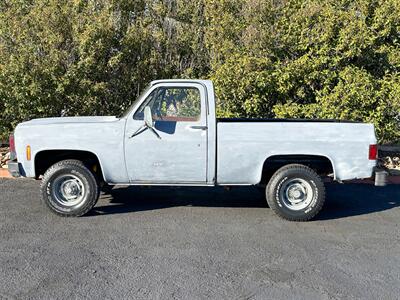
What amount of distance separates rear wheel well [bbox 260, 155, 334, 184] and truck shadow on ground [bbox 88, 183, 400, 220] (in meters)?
0.59

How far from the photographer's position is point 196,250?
475 centimetres

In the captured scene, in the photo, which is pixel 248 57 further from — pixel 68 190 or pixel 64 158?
pixel 68 190

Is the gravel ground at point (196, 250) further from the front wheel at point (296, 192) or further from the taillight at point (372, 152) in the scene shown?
the taillight at point (372, 152)

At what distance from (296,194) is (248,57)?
3.78 metres

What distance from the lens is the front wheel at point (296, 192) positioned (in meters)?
5.77

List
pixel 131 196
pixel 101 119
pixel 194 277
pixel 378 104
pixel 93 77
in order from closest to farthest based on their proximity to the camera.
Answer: pixel 194 277
pixel 101 119
pixel 131 196
pixel 378 104
pixel 93 77

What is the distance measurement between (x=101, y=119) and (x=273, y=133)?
246cm

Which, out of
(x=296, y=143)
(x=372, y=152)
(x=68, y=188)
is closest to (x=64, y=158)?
(x=68, y=188)

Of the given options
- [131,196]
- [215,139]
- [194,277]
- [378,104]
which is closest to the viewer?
[194,277]

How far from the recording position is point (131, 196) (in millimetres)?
6941

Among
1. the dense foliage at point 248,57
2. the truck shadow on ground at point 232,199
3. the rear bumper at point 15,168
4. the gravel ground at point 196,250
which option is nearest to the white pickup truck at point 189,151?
the rear bumper at point 15,168

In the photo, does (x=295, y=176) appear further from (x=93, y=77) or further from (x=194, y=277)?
(x=93, y=77)

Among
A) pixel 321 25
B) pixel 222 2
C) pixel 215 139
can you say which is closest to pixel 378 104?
pixel 321 25

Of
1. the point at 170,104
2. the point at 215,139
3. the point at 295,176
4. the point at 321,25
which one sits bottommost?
the point at 295,176
